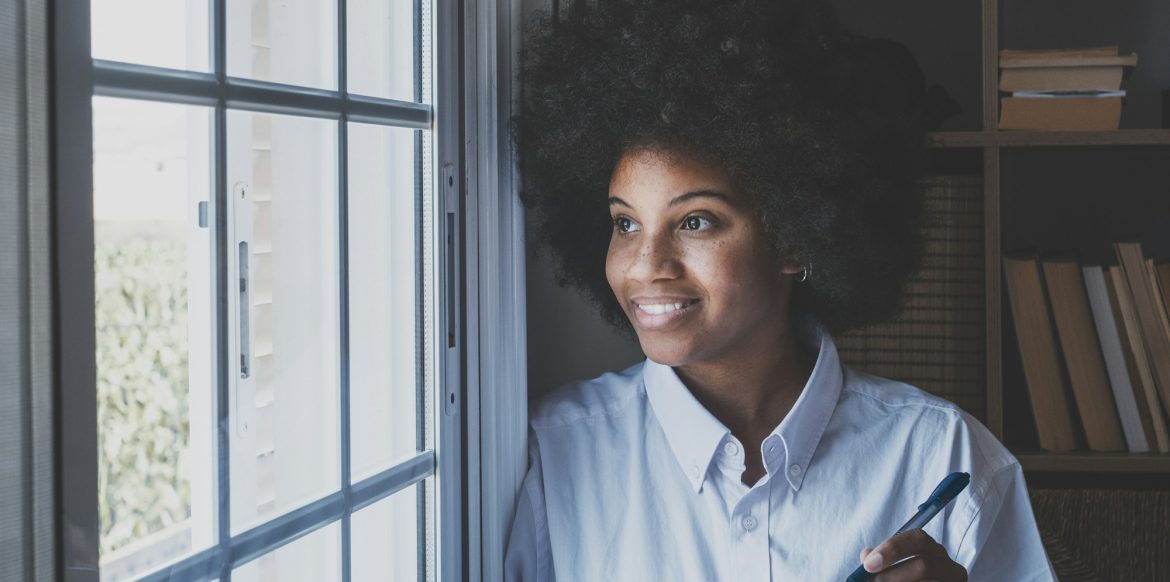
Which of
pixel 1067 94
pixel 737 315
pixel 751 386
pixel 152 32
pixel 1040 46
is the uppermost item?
pixel 1040 46

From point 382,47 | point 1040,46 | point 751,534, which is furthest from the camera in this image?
point 1040,46

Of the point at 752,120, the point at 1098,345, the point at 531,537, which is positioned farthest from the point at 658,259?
the point at 1098,345

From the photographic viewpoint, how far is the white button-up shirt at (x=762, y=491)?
1.40 metres

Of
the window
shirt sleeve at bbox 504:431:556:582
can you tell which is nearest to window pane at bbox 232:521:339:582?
the window

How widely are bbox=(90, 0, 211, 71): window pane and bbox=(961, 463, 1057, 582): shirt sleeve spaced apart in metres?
1.20

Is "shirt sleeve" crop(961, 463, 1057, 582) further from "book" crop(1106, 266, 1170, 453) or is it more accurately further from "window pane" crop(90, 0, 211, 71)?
"window pane" crop(90, 0, 211, 71)

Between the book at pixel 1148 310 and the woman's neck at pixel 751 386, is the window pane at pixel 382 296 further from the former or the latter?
the book at pixel 1148 310

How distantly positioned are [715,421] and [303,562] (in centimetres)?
63

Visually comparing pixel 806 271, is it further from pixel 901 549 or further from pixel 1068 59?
pixel 1068 59

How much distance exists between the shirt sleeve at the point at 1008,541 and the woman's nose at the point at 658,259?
0.58m

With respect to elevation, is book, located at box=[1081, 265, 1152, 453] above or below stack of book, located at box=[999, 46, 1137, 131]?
below

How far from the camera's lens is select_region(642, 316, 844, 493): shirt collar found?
1425 mm

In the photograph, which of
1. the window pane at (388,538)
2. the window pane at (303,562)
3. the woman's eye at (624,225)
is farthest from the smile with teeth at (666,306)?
the window pane at (303,562)

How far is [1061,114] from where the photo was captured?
1.80m
